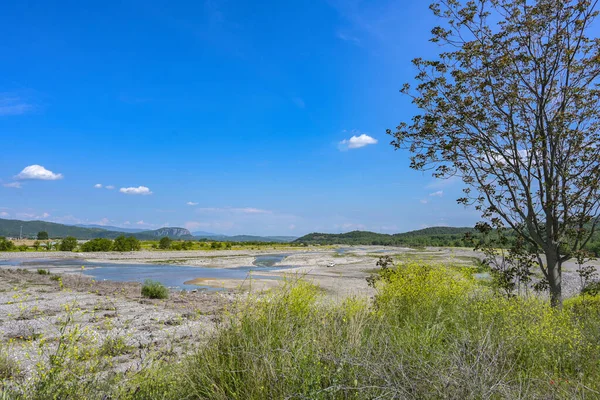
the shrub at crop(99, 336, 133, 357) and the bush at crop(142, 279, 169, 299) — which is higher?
the shrub at crop(99, 336, 133, 357)

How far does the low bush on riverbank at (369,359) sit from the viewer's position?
3.37 metres

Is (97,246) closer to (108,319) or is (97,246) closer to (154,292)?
(154,292)

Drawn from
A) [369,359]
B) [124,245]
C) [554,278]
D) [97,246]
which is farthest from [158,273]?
[124,245]

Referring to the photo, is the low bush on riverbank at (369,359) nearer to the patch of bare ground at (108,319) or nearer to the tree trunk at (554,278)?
the patch of bare ground at (108,319)

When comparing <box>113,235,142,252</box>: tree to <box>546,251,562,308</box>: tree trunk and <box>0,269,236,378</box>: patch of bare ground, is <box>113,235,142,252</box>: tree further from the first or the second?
<box>546,251,562,308</box>: tree trunk

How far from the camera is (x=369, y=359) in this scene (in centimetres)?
386

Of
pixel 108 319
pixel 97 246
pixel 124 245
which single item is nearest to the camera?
pixel 108 319

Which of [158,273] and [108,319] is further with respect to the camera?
[158,273]

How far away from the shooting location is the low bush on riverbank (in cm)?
337

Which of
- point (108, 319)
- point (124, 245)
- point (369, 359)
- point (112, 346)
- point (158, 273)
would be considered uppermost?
point (369, 359)

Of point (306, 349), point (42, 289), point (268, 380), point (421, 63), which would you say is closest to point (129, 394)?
point (268, 380)

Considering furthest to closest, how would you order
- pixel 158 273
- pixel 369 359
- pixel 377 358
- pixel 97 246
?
pixel 97 246 < pixel 158 273 < pixel 369 359 < pixel 377 358

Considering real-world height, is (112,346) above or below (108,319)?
below

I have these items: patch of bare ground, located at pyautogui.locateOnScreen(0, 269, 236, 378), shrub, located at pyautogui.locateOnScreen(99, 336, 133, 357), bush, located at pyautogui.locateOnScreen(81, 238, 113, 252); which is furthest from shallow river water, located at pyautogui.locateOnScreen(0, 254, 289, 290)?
bush, located at pyautogui.locateOnScreen(81, 238, 113, 252)
